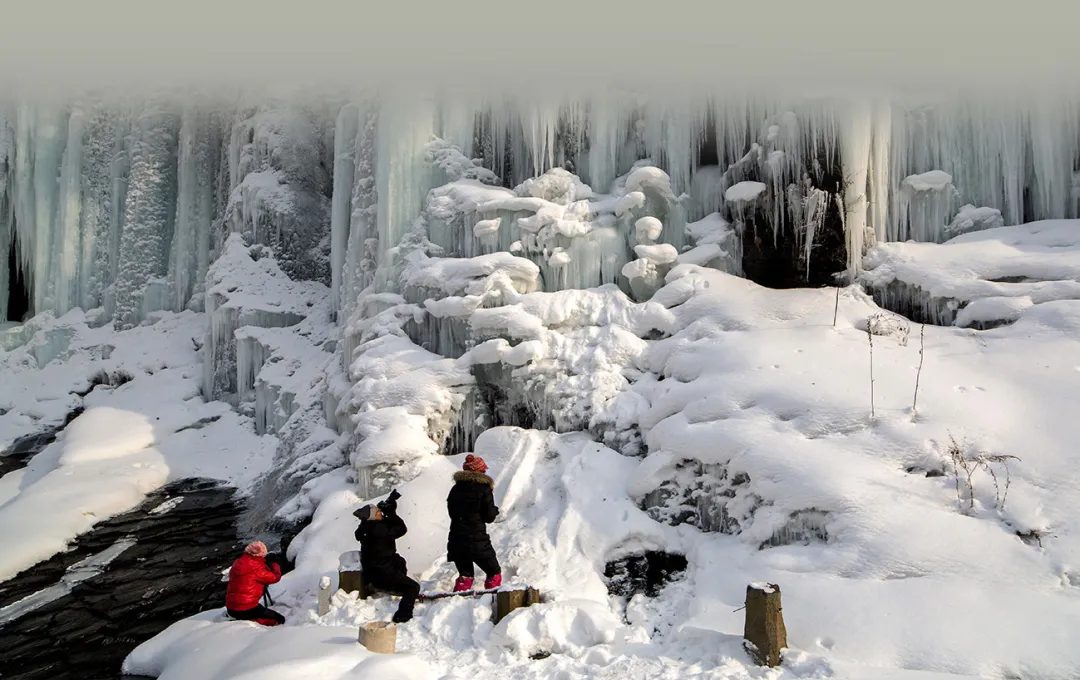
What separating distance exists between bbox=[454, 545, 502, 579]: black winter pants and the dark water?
315 centimetres

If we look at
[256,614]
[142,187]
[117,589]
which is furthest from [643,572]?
[142,187]

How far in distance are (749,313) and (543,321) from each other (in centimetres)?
303

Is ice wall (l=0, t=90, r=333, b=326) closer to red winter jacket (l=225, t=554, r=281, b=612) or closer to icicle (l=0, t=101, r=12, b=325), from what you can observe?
icicle (l=0, t=101, r=12, b=325)

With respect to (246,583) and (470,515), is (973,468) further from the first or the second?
(246,583)

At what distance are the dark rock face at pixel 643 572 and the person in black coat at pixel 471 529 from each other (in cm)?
120

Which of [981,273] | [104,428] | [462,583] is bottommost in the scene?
[104,428]

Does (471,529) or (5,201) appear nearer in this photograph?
(471,529)

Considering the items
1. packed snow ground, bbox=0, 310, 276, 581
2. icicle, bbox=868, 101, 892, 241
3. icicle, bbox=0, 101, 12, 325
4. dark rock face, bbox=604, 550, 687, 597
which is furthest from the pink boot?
icicle, bbox=0, 101, 12, 325

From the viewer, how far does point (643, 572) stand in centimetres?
648

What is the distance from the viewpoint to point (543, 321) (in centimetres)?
964

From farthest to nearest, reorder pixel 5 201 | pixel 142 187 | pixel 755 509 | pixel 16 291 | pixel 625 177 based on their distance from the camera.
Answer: pixel 16 291 → pixel 5 201 → pixel 142 187 → pixel 625 177 → pixel 755 509

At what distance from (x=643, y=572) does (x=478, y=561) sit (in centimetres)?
175

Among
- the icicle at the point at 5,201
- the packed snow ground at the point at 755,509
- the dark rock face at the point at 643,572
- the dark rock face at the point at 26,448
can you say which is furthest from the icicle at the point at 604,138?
the icicle at the point at 5,201

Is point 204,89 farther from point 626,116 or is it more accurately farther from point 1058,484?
point 1058,484
